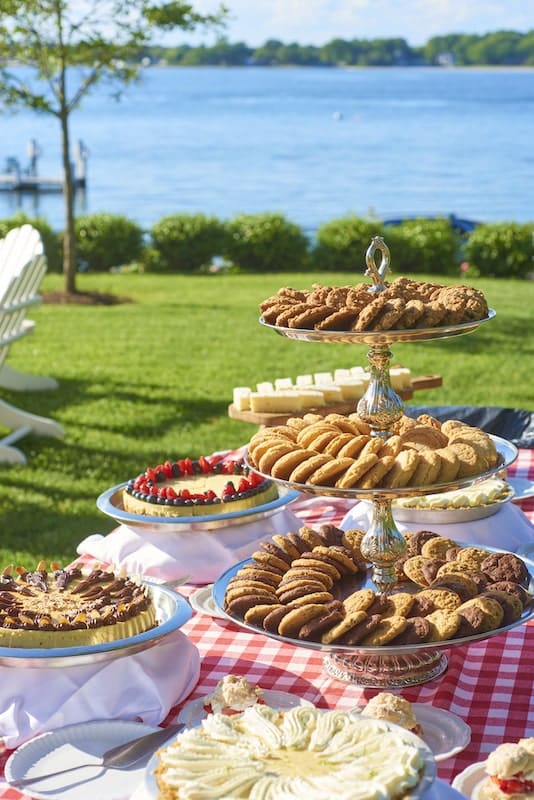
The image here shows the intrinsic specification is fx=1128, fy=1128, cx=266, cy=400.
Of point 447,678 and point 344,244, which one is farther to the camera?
point 344,244

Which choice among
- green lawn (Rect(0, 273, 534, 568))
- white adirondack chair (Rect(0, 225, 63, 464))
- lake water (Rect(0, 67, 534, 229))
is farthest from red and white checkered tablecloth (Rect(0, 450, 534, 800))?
lake water (Rect(0, 67, 534, 229))

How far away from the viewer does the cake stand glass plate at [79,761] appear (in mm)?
2105

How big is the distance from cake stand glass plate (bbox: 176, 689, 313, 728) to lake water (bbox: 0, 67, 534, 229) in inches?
465

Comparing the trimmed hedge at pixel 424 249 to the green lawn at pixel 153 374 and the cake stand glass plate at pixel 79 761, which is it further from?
the cake stand glass plate at pixel 79 761

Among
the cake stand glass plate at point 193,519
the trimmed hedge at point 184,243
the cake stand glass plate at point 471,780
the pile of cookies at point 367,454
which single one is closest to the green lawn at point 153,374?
the trimmed hedge at point 184,243

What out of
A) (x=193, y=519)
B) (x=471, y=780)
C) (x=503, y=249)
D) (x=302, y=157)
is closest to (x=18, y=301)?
(x=193, y=519)

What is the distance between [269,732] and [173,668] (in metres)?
0.66

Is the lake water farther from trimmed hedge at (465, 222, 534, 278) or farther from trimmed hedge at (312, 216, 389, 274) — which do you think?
trimmed hedge at (465, 222, 534, 278)

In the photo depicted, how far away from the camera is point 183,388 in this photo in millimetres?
10938

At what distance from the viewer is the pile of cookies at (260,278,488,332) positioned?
2.45 metres

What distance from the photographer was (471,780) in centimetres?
204

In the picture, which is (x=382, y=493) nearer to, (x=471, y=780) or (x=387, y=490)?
(x=387, y=490)

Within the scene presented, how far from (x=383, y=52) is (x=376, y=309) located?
497 feet

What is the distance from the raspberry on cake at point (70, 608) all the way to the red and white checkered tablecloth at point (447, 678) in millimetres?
235
